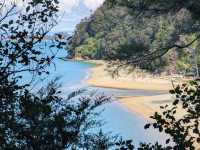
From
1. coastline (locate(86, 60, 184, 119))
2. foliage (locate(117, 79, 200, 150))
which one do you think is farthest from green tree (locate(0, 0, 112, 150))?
coastline (locate(86, 60, 184, 119))

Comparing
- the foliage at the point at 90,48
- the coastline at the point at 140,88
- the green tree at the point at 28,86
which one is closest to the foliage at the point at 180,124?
the green tree at the point at 28,86

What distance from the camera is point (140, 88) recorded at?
162 feet

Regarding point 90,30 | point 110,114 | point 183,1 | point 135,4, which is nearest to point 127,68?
point 135,4

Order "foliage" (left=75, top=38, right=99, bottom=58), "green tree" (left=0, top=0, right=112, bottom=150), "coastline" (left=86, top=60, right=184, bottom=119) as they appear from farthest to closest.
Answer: "foliage" (left=75, top=38, right=99, bottom=58), "coastline" (left=86, top=60, right=184, bottom=119), "green tree" (left=0, top=0, right=112, bottom=150)

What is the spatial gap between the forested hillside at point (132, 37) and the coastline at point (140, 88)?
2185mm

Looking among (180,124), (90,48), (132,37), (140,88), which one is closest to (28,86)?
(180,124)

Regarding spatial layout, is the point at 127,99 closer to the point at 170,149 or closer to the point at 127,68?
the point at 127,68

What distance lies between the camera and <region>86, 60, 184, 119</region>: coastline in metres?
34.6

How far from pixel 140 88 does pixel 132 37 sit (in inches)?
1548

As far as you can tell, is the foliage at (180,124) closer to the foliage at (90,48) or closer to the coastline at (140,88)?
the coastline at (140,88)

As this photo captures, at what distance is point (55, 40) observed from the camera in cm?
344

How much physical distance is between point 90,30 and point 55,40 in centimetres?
8939

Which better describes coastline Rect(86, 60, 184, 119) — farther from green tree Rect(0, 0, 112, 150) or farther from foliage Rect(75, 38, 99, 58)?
green tree Rect(0, 0, 112, 150)

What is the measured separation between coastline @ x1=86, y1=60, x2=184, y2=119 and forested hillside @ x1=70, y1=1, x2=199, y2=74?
218 centimetres
